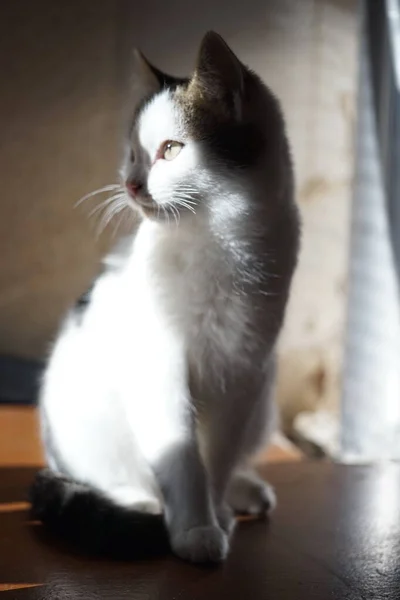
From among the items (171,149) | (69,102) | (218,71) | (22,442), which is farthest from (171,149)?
(22,442)

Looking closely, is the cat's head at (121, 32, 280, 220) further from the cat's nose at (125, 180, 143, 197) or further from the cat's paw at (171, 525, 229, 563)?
the cat's paw at (171, 525, 229, 563)

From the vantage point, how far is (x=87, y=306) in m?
1.05

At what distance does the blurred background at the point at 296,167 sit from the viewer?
1149 mm

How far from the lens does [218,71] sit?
88cm

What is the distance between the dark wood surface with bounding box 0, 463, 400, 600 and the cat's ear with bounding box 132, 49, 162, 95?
624 millimetres

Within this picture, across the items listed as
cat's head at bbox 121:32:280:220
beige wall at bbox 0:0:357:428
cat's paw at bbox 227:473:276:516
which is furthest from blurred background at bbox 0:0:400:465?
cat's paw at bbox 227:473:276:516

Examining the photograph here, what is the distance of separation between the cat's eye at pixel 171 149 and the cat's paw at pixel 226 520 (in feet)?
1.63

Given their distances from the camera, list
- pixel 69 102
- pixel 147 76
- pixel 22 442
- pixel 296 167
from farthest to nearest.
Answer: pixel 22 442
pixel 69 102
pixel 296 167
pixel 147 76

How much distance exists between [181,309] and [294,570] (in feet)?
1.17

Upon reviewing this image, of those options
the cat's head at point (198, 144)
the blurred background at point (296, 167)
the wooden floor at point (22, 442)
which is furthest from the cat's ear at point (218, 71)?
the wooden floor at point (22, 442)

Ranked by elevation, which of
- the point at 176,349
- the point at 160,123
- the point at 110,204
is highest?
the point at 160,123

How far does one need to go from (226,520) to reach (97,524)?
7.9 inches

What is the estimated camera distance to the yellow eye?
3.02 feet

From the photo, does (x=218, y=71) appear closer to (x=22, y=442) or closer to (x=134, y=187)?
(x=134, y=187)
